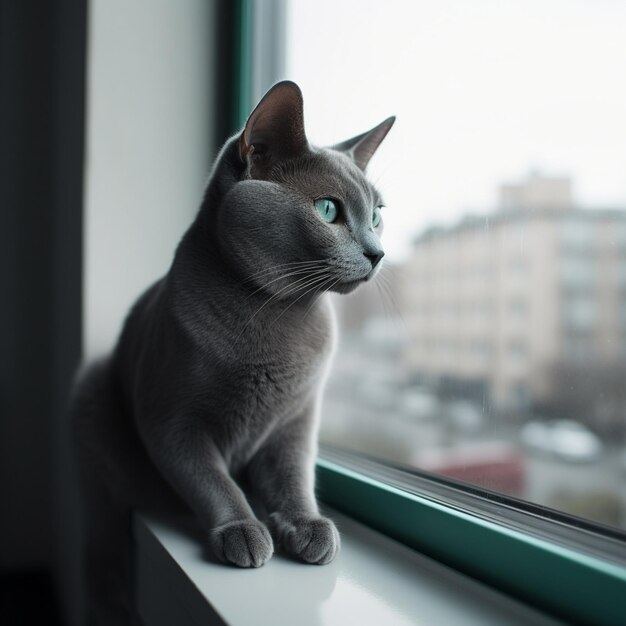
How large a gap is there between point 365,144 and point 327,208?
17cm

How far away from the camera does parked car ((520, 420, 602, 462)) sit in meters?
0.70

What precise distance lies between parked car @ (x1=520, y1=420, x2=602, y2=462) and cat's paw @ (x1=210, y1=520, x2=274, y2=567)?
0.35 metres

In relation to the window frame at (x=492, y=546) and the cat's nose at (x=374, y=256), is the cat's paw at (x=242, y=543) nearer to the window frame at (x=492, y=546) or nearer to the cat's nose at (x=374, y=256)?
the window frame at (x=492, y=546)

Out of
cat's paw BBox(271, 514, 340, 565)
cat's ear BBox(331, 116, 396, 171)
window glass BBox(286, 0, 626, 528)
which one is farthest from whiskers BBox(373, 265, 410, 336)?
cat's paw BBox(271, 514, 340, 565)

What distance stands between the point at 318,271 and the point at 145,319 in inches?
13.3

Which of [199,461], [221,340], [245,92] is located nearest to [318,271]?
[221,340]

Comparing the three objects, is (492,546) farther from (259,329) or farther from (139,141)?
(139,141)

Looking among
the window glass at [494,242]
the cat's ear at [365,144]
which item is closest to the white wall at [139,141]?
the window glass at [494,242]

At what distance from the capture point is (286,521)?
28.5 inches

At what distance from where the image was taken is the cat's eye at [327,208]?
0.72m

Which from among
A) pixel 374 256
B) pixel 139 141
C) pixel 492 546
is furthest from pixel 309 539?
pixel 139 141

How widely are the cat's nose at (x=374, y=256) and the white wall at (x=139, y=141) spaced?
76 cm

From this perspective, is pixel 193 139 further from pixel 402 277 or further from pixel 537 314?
pixel 537 314

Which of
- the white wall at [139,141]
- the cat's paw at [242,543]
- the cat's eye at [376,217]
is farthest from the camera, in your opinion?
the white wall at [139,141]
